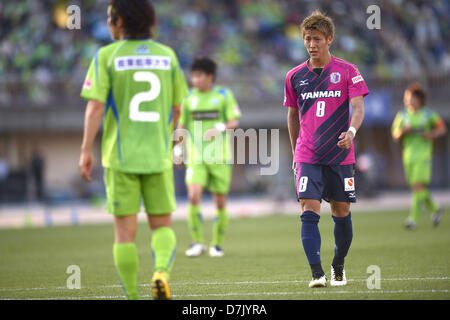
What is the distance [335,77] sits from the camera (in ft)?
21.2

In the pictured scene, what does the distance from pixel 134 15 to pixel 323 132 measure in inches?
84.8

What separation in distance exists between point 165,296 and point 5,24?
25528 millimetres

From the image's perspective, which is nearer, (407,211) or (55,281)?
(55,281)

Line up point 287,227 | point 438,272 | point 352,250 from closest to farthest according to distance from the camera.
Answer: point 438,272
point 352,250
point 287,227

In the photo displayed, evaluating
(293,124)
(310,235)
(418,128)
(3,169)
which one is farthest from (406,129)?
(3,169)

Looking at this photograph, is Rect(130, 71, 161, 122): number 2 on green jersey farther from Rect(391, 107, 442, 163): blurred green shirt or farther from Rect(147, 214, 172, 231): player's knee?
Rect(391, 107, 442, 163): blurred green shirt

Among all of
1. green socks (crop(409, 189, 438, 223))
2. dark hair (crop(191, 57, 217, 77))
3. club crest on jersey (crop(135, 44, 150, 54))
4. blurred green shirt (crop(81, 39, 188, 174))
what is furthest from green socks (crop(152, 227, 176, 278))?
green socks (crop(409, 189, 438, 223))

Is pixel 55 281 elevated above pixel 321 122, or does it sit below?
below

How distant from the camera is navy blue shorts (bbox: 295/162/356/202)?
20.9ft

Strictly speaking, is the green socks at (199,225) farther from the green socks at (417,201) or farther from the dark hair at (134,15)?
the dark hair at (134,15)

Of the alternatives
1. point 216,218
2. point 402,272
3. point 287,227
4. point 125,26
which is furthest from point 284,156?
point 125,26

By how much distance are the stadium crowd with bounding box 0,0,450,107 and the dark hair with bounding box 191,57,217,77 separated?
54.2ft

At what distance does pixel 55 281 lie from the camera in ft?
24.7

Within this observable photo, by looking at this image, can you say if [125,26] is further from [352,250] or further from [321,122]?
[352,250]
